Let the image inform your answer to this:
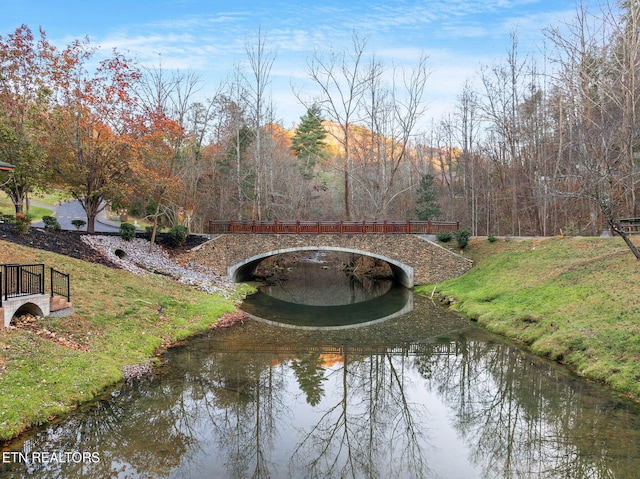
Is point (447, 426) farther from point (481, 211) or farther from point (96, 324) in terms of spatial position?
point (481, 211)

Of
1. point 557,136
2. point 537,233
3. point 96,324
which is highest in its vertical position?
point 557,136

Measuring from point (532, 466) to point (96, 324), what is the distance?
40.1 ft

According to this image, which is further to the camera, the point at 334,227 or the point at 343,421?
the point at 334,227

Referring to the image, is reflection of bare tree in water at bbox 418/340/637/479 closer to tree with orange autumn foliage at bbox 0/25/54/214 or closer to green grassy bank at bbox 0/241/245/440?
green grassy bank at bbox 0/241/245/440

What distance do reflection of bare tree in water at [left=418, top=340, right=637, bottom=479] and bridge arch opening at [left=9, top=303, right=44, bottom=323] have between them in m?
11.4

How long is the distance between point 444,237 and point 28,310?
23.4 meters

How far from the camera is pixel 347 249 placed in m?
28.9

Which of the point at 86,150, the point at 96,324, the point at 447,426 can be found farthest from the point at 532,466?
the point at 86,150

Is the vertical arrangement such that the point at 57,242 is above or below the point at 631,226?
below

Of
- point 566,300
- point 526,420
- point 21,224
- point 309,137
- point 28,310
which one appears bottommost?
point 526,420

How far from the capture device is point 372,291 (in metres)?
30.2

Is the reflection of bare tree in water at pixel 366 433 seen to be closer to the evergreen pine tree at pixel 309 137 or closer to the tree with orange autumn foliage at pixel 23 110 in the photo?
the tree with orange autumn foliage at pixel 23 110

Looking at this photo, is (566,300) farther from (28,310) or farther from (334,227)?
(28,310)

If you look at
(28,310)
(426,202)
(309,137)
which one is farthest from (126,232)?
(309,137)
